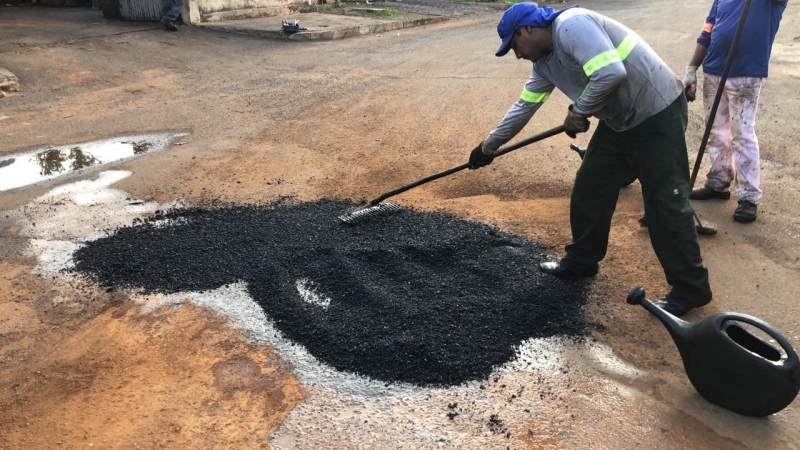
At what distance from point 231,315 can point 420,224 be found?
153 cm

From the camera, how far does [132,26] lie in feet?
40.1

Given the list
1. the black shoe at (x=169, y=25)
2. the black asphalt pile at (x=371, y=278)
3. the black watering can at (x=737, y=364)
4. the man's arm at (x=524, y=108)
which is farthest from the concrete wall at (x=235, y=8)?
the black watering can at (x=737, y=364)

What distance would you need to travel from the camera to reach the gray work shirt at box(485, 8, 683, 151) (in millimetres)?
2865

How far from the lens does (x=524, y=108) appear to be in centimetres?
347

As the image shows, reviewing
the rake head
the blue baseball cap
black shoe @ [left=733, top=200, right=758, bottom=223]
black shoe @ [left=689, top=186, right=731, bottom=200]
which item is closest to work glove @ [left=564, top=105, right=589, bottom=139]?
the blue baseball cap

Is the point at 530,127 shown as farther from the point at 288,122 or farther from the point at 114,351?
the point at 114,351

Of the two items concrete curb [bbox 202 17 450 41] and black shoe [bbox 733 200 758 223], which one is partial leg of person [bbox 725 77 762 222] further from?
concrete curb [bbox 202 17 450 41]

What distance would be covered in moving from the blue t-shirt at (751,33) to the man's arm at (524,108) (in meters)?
1.58

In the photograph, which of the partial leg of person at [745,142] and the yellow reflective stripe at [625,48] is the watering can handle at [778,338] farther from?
the partial leg of person at [745,142]

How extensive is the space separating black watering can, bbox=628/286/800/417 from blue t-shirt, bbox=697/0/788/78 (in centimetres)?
225

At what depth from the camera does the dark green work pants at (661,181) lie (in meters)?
3.03

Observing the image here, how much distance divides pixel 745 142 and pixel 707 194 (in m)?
0.59

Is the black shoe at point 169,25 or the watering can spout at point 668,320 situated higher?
the black shoe at point 169,25

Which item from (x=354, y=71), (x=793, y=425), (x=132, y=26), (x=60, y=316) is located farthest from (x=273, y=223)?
(x=132, y=26)
